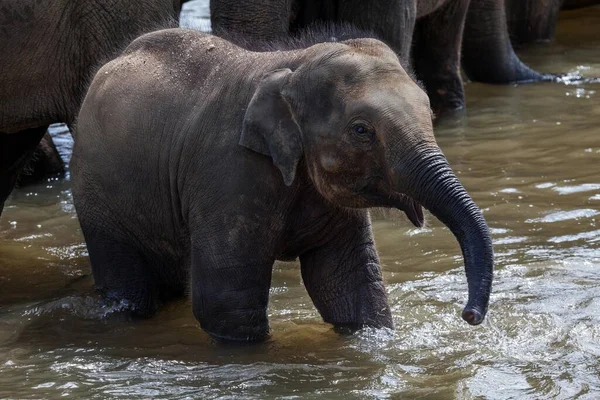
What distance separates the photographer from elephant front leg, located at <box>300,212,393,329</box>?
5.69 metres

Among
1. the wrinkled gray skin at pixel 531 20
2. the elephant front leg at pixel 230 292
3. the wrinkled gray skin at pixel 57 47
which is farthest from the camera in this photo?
the wrinkled gray skin at pixel 531 20

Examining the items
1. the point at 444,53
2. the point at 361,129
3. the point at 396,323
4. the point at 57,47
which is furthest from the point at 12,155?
the point at 444,53

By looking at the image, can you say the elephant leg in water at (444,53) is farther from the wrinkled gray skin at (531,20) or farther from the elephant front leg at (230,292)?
the elephant front leg at (230,292)

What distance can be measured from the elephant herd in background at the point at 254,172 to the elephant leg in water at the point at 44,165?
2168 mm

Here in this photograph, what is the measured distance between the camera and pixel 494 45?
1137 cm

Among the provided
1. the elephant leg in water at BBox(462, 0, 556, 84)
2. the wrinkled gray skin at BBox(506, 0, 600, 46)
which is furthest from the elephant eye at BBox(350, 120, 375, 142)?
the wrinkled gray skin at BBox(506, 0, 600, 46)

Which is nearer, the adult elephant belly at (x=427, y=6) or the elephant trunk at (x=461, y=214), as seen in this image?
the elephant trunk at (x=461, y=214)

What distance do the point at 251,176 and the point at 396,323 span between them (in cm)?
98

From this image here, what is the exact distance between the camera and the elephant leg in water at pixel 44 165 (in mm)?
8906

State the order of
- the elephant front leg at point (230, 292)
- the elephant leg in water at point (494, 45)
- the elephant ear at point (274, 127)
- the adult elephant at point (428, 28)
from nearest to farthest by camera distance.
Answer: the elephant ear at point (274, 127)
the elephant front leg at point (230, 292)
the adult elephant at point (428, 28)
the elephant leg in water at point (494, 45)

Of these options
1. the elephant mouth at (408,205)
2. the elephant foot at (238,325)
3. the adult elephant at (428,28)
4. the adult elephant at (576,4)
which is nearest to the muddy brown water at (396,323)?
the elephant foot at (238,325)

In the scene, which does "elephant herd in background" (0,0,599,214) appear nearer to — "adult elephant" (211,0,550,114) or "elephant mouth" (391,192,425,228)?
"adult elephant" (211,0,550,114)

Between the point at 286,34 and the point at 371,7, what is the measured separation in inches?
42.8

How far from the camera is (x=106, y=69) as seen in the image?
6.17 meters
